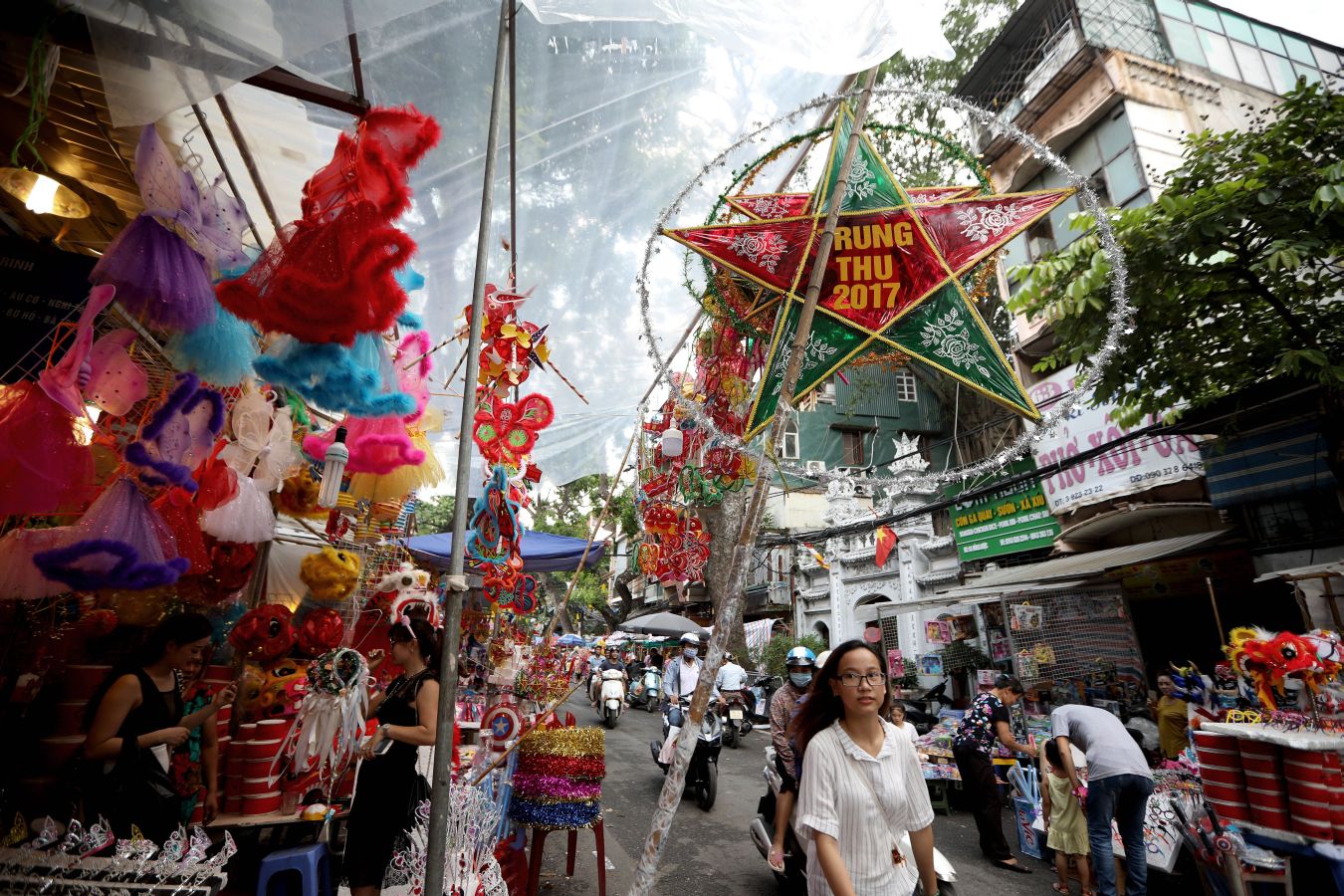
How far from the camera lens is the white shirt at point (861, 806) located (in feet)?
7.48

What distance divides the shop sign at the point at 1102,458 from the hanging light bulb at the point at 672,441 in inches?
219

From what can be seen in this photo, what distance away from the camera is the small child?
4.88 meters

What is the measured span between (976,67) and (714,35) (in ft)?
47.8

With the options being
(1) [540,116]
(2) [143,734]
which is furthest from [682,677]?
(1) [540,116]

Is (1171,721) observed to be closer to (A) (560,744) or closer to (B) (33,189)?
(A) (560,744)

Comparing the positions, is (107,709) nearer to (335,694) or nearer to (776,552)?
(335,694)

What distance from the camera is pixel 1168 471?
916 cm

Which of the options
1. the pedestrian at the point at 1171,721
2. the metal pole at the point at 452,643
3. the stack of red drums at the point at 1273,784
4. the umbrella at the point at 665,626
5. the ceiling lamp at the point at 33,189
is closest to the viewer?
the metal pole at the point at 452,643

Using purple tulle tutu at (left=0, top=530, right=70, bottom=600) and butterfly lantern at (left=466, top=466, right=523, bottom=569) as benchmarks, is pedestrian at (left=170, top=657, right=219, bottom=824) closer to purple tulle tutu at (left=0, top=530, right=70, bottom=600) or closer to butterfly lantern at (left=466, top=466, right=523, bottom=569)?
purple tulle tutu at (left=0, top=530, right=70, bottom=600)

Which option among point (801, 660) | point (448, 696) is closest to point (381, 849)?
point (448, 696)

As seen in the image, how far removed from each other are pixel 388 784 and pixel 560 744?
141 centimetres

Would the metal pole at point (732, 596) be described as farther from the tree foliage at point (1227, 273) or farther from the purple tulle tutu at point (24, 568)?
the tree foliage at point (1227, 273)

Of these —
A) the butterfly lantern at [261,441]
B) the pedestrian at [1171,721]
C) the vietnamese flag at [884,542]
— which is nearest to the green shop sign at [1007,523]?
the vietnamese flag at [884,542]

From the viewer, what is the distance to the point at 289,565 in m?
5.65
